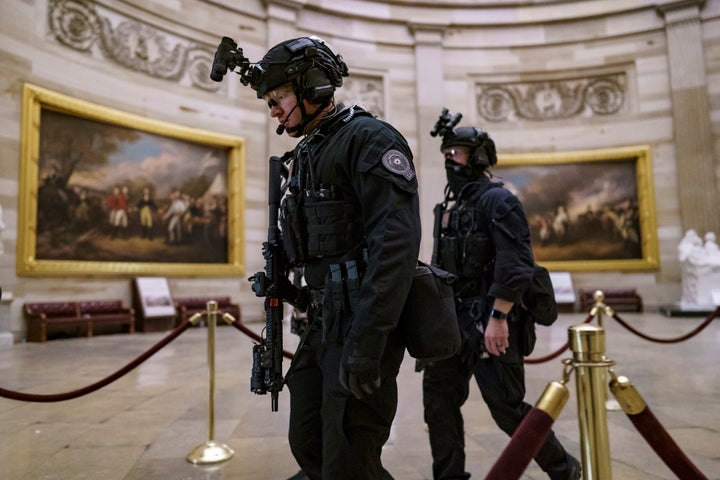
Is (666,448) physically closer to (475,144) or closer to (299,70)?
(299,70)

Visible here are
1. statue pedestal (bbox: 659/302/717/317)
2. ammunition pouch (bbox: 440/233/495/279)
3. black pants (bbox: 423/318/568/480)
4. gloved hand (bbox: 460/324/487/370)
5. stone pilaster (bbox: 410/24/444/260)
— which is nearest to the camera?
black pants (bbox: 423/318/568/480)

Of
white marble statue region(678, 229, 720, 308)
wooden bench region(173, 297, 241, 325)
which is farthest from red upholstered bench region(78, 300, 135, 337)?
white marble statue region(678, 229, 720, 308)

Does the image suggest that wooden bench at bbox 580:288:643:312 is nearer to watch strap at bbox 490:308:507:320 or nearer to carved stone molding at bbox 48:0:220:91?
carved stone molding at bbox 48:0:220:91

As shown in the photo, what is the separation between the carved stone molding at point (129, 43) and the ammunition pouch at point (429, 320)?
11411 millimetres

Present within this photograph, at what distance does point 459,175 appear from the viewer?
351 cm

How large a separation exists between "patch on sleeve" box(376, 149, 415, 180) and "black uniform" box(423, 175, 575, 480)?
120 centimetres

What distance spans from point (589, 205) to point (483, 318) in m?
14.0

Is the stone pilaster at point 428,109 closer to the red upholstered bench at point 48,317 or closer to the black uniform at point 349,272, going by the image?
the red upholstered bench at point 48,317

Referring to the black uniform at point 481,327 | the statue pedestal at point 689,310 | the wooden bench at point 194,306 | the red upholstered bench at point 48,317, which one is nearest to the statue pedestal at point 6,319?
the red upholstered bench at point 48,317

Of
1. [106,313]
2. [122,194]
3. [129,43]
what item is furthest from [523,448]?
[129,43]

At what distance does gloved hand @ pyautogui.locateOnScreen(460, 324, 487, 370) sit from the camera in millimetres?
2982

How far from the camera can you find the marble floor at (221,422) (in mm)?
3357

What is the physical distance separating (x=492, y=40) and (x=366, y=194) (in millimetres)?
16279

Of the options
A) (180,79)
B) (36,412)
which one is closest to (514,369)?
(36,412)
